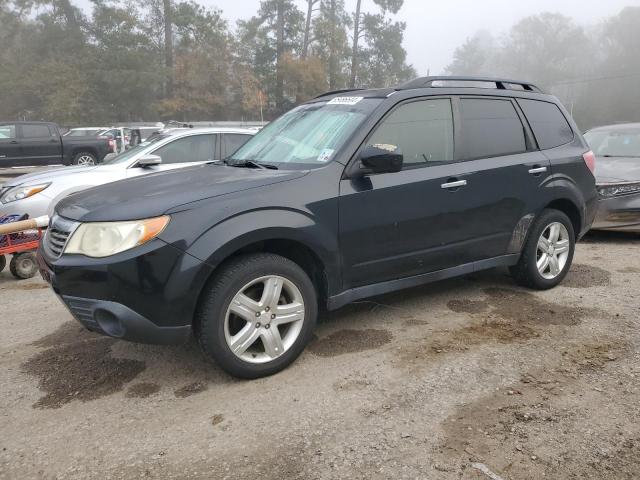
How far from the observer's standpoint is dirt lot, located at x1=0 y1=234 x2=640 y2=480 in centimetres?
246

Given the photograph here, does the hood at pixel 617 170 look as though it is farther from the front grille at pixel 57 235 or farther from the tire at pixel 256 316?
the front grille at pixel 57 235

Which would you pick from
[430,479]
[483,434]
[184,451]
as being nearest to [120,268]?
[184,451]

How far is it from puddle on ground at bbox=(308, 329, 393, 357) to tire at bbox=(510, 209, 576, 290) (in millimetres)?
1544

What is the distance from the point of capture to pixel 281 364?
329 cm

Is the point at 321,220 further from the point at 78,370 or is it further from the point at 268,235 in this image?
the point at 78,370

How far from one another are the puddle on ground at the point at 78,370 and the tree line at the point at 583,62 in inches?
2143

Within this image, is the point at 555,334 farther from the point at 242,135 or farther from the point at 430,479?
the point at 242,135

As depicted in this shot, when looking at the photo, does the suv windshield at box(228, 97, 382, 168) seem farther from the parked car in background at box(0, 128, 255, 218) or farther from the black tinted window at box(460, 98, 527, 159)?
the parked car in background at box(0, 128, 255, 218)

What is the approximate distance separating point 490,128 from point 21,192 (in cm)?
551

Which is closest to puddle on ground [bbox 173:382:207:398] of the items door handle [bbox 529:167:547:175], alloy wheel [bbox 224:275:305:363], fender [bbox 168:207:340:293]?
alloy wheel [bbox 224:275:305:363]

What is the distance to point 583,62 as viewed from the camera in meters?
73.8

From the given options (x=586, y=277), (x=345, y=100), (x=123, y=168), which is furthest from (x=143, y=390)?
(x=123, y=168)

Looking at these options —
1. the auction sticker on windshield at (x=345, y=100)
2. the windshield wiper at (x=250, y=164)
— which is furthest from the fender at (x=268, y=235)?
the auction sticker on windshield at (x=345, y=100)

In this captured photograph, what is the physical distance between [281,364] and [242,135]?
188 inches
